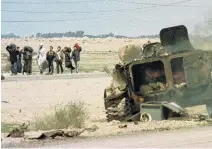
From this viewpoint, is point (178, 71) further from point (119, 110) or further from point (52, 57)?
point (52, 57)

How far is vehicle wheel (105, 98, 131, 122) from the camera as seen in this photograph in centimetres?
2064

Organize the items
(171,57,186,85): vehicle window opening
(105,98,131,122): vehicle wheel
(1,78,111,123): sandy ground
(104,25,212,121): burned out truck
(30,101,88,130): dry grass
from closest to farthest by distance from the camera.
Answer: (30,101,88,130): dry grass < (104,25,212,121): burned out truck < (171,57,186,85): vehicle window opening < (105,98,131,122): vehicle wheel < (1,78,111,123): sandy ground

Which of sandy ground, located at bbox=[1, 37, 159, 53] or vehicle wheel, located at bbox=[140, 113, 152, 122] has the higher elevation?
vehicle wheel, located at bbox=[140, 113, 152, 122]

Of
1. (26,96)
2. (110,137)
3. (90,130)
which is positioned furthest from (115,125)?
(26,96)

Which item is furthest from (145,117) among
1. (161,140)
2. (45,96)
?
(45,96)

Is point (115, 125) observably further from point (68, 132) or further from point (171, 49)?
point (171, 49)

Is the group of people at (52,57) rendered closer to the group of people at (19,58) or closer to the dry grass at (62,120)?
the group of people at (19,58)

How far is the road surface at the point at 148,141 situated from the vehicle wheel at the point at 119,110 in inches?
162

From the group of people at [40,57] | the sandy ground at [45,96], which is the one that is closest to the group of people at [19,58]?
the group of people at [40,57]

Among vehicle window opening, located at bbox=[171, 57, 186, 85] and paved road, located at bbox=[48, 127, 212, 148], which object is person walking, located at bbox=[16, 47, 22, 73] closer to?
vehicle window opening, located at bbox=[171, 57, 186, 85]

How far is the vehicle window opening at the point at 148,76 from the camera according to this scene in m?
20.4

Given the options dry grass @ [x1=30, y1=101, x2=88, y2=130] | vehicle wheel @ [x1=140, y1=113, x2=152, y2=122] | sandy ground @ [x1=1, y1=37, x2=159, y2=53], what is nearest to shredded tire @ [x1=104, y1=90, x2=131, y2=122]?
vehicle wheel @ [x1=140, y1=113, x2=152, y2=122]

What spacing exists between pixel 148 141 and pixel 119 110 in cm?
600

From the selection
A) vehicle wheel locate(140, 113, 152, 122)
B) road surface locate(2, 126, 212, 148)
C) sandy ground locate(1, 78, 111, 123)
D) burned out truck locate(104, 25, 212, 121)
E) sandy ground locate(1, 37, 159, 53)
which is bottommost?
sandy ground locate(1, 37, 159, 53)
